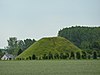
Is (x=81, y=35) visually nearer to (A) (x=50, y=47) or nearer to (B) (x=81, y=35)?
(B) (x=81, y=35)

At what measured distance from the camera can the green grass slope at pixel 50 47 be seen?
104m

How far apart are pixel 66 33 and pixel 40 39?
3555 centimetres

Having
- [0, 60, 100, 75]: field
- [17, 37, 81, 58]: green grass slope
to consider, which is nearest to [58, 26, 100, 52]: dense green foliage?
[17, 37, 81, 58]: green grass slope

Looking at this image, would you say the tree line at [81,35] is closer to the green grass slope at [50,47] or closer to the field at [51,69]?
the green grass slope at [50,47]

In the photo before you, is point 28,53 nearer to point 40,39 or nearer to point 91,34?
point 40,39

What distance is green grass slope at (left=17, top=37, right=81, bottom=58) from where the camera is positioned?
342ft

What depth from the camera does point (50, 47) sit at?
110m

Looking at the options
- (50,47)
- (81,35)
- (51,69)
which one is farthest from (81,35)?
(51,69)

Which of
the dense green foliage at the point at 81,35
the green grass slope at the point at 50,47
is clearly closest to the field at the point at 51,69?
the green grass slope at the point at 50,47

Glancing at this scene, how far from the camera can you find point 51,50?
351 feet

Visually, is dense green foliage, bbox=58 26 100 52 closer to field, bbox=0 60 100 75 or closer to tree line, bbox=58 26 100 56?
tree line, bbox=58 26 100 56

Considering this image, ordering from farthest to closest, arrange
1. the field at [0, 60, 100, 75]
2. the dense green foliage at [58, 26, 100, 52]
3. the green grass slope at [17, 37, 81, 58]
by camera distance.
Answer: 1. the dense green foliage at [58, 26, 100, 52]
2. the green grass slope at [17, 37, 81, 58]
3. the field at [0, 60, 100, 75]

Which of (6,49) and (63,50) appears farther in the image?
(6,49)

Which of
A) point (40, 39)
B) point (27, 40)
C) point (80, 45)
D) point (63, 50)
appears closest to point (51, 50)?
point (63, 50)
